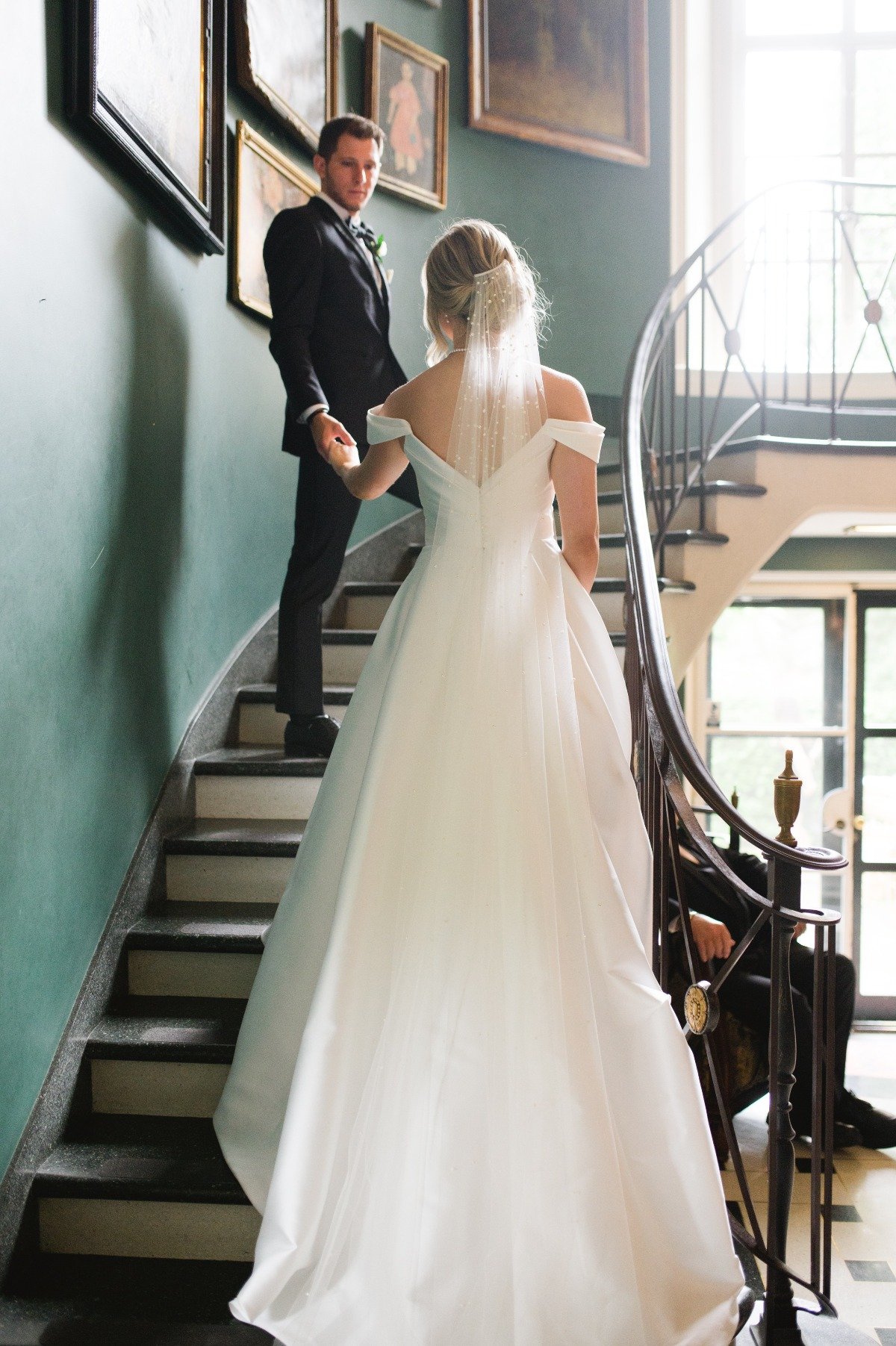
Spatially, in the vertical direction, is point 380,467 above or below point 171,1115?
above

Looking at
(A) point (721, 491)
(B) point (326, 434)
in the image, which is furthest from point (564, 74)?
(B) point (326, 434)

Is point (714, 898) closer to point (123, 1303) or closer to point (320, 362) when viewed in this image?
point (320, 362)

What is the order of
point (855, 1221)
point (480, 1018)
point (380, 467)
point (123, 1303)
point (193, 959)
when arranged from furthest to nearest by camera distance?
1. point (855, 1221)
2. point (193, 959)
3. point (380, 467)
4. point (123, 1303)
5. point (480, 1018)

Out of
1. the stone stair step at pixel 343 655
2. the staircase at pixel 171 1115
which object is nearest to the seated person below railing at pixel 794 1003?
the stone stair step at pixel 343 655

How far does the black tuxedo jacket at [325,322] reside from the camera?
10.0 ft

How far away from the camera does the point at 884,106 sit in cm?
621

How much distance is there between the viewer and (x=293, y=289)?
3.09 meters

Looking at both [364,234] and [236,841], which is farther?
[364,234]

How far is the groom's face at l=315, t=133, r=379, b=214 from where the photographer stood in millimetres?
3152

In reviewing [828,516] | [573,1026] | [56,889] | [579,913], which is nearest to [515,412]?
[579,913]

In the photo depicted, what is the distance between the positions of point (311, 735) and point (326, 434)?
0.83 meters

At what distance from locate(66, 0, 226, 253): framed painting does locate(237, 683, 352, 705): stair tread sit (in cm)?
125

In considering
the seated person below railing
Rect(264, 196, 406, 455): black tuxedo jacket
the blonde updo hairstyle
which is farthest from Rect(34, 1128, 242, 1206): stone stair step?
the seated person below railing

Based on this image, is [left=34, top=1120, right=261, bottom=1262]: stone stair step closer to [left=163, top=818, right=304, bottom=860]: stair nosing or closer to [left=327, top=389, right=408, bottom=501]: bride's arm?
[left=163, top=818, right=304, bottom=860]: stair nosing
